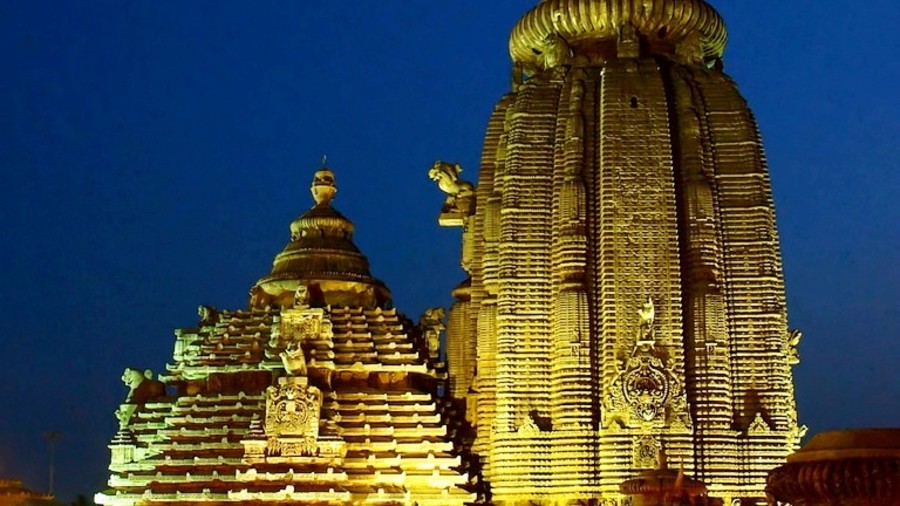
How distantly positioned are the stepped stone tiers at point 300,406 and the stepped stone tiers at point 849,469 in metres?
20.8

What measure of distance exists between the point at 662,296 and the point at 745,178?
4.10 meters

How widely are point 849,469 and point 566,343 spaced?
20665 mm

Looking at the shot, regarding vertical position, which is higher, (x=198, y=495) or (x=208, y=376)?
(x=208, y=376)

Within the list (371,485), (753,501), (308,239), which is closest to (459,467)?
(371,485)

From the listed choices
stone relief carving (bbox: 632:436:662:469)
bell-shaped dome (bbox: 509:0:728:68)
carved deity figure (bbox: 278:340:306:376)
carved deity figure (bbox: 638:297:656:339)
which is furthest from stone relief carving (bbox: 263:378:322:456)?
bell-shaped dome (bbox: 509:0:728:68)

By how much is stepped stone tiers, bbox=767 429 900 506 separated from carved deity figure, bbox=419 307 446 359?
28111 mm

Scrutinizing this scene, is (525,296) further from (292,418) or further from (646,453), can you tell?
(292,418)

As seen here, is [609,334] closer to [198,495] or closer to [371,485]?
[371,485]

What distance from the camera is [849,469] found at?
9047 mm

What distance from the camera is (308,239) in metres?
37.6

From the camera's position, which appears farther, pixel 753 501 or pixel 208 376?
pixel 208 376

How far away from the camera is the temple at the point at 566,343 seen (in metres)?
28.9

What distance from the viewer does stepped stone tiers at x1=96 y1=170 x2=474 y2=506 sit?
2981 centimetres

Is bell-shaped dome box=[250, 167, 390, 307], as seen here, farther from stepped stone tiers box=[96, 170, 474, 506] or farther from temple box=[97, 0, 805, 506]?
temple box=[97, 0, 805, 506]
